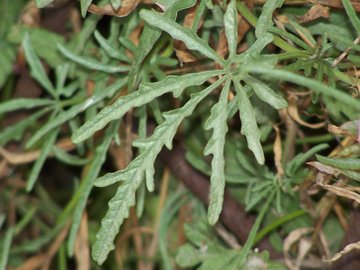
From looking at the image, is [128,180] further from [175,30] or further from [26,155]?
[26,155]

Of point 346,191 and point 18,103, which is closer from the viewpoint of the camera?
point 346,191

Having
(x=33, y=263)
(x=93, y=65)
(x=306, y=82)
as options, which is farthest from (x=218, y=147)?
(x=33, y=263)

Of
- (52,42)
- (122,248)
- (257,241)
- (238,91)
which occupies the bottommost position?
(122,248)

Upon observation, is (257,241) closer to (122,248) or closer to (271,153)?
(271,153)

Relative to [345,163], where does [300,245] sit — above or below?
below

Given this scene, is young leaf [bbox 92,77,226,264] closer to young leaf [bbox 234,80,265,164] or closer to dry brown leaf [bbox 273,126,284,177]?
young leaf [bbox 234,80,265,164]

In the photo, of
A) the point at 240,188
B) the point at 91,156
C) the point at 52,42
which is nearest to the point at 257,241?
the point at 240,188

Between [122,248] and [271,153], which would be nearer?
[271,153]
